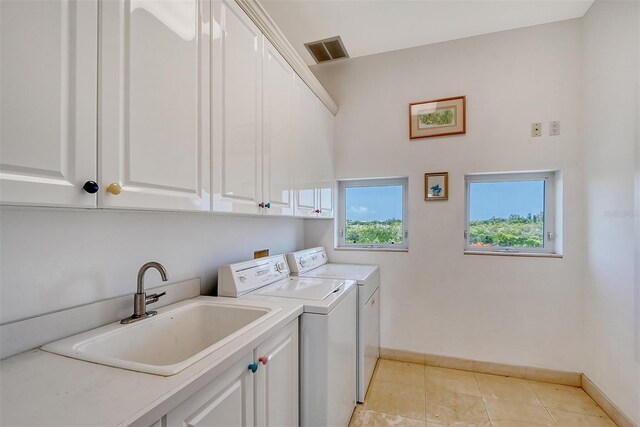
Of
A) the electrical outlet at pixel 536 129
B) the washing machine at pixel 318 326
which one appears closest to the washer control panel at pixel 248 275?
the washing machine at pixel 318 326

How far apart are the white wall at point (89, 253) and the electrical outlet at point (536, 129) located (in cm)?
240

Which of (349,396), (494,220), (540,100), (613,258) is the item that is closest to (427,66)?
(540,100)

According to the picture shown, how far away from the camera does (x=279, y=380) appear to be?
116cm

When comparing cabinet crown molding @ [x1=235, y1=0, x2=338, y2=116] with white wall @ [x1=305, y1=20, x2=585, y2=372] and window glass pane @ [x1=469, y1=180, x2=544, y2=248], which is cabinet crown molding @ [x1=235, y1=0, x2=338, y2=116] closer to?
white wall @ [x1=305, y1=20, x2=585, y2=372]

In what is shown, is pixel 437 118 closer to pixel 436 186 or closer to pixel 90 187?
pixel 436 186

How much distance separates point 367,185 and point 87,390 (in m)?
2.42

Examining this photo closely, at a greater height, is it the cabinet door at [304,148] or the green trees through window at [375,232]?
the cabinet door at [304,148]

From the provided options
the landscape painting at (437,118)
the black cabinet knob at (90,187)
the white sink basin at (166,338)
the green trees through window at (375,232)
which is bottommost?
Result: the white sink basin at (166,338)

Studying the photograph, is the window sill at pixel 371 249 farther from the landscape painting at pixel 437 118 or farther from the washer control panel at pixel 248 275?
the landscape painting at pixel 437 118

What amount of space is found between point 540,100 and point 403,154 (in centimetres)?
107

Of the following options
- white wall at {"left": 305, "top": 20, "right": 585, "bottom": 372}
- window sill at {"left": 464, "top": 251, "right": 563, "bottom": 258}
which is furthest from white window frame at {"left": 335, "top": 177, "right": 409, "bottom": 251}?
window sill at {"left": 464, "top": 251, "right": 563, "bottom": 258}

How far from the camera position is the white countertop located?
592 mm

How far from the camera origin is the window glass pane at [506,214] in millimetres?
2342

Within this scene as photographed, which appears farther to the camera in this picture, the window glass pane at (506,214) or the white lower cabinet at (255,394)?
the window glass pane at (506,214)
